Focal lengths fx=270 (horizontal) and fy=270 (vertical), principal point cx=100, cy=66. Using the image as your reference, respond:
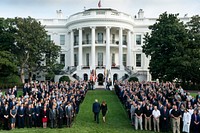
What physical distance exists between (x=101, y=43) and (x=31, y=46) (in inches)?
469

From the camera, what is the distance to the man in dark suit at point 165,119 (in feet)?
47.4

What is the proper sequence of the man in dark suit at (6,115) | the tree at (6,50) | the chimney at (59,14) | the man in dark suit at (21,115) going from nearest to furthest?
the man in dark suit at (6,115), the man in dark suit at (21,115), the tree at (6,50), the chimney at (59,14)

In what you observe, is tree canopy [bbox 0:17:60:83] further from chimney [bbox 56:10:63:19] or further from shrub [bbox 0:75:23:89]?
chimney [bbox 56:10:63:19]

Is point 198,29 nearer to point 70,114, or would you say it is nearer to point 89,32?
point 89,32

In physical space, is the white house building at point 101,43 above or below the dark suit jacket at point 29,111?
Result: above

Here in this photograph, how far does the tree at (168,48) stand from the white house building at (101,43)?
8.01m

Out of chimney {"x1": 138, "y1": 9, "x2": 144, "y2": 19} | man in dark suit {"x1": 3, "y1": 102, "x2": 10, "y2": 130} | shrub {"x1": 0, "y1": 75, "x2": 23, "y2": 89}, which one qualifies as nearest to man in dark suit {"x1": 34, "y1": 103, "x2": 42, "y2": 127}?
man in dark suit {"x1": 3, "y1": 102, "x2": 10, "y2": 130}

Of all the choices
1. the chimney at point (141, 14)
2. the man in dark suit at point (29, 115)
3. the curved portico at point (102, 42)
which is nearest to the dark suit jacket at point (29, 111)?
the man in dark suit at point (29, 115)

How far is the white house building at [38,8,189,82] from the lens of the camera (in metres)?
42.3

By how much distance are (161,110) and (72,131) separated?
4.92 metres

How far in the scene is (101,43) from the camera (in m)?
44.0

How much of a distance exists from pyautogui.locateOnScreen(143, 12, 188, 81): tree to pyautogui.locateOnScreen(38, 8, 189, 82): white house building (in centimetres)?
801

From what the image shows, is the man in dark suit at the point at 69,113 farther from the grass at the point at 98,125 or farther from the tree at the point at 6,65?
the tree at the point at 6,65

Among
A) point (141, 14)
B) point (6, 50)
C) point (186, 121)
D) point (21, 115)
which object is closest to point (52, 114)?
point (21, 115)
